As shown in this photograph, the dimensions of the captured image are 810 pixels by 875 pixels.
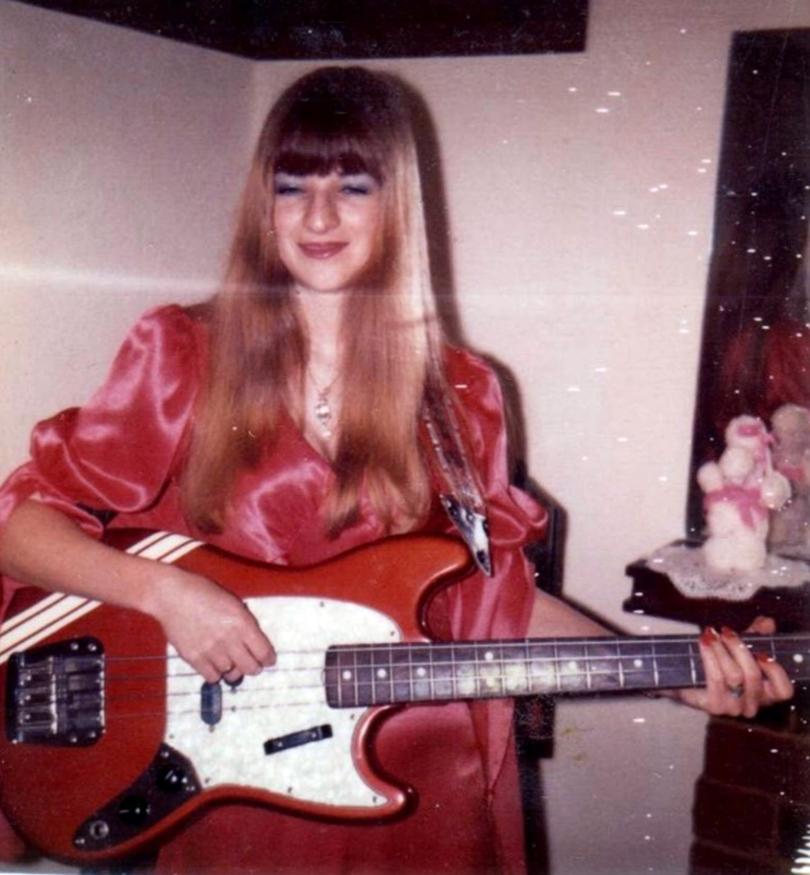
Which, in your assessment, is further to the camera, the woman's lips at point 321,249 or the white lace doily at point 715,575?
the white lace doily at point 715,575

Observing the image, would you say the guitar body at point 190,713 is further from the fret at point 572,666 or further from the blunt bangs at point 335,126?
the blunt bangs at point 335,126

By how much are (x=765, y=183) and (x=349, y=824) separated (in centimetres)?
71

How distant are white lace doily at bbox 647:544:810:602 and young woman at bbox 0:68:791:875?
0.18 metres

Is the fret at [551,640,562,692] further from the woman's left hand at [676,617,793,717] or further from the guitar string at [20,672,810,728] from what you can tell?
the woman's left hand at [676,617,793,717]

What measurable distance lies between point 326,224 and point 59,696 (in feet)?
1.47

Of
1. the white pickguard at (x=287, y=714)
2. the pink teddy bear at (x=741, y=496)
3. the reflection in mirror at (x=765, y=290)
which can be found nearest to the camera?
the white pickguard at (x=287, y=714)

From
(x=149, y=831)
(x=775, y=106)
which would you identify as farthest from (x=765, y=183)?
(x=149, y=831)

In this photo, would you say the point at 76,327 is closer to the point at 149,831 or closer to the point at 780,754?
the point at 149,831

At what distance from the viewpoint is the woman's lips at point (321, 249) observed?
732mm

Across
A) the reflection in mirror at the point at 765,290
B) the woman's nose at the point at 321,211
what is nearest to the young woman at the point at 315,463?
the woman's nose at the point at 321,211

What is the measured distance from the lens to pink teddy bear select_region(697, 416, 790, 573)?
900 millimetres

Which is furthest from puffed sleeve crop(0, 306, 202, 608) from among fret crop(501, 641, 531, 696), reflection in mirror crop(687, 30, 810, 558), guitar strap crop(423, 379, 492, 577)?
reflection in mirror crop(687, 30, 810, 558)

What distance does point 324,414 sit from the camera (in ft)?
2.53

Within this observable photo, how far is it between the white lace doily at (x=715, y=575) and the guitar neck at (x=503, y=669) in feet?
0.70
